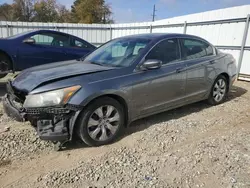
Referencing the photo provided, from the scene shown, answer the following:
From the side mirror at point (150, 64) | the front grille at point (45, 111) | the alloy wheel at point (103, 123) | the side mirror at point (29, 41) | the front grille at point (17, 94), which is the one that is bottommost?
the alloy wheel at point (103, 123)

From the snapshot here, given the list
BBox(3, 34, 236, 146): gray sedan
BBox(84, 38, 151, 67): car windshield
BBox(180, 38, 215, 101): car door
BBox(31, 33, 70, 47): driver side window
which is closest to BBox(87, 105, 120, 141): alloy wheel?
BBox(3, 34, 236, 146): gray sedan

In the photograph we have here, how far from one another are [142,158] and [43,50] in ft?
15.2

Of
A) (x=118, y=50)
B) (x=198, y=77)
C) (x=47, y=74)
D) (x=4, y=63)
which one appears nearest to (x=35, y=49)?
(x=4, y=63)

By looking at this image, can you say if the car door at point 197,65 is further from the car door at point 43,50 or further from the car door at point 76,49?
the car door at point 43,50

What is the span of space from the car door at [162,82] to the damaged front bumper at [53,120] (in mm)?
1039

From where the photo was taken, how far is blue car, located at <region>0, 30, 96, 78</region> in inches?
231

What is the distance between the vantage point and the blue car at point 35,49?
5.88 meters

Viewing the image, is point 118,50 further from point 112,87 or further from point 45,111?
point 45,111

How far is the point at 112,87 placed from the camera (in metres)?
3.20

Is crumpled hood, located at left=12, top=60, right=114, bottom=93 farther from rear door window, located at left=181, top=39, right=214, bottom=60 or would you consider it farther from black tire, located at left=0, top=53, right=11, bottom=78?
black tire, located at left=0, top=53, right=11, bottom=78

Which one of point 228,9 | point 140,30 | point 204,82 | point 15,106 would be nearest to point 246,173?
point 204,82

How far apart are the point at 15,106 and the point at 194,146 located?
8.43 ft

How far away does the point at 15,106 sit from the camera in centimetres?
315

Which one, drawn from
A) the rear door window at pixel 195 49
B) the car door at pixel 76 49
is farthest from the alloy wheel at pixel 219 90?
the car door at pixel 76 49
